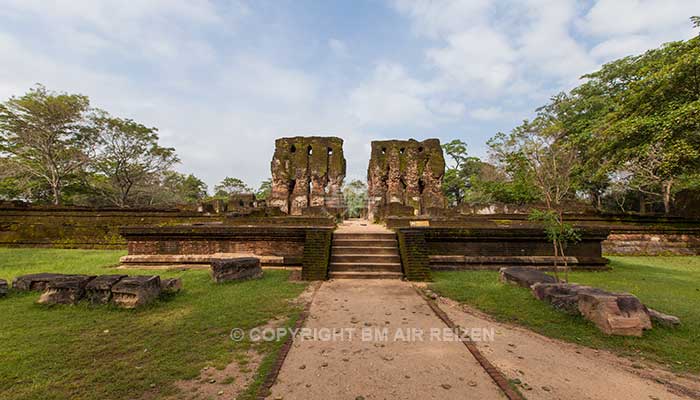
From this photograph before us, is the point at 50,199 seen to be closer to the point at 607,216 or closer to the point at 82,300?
the point at 82,300

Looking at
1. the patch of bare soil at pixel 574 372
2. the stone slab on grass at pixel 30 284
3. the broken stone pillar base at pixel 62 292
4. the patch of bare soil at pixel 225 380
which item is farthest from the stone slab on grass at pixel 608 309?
the stone slab on grass at pixel 30 284

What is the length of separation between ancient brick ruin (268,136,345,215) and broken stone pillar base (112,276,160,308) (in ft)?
40.1

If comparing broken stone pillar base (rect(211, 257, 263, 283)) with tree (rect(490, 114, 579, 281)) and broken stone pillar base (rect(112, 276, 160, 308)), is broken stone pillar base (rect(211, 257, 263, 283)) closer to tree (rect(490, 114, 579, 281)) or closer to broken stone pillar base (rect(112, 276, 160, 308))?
broken stone pillar base (rect(112, 276, 160, 308))

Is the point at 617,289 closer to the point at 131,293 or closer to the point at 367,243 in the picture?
the point at 367,243

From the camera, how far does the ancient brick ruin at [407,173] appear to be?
16703mm

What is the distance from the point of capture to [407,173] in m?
16.9

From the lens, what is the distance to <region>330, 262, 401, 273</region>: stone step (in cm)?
596

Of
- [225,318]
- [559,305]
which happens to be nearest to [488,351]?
[559,305]

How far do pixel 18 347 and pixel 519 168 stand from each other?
83.3ft

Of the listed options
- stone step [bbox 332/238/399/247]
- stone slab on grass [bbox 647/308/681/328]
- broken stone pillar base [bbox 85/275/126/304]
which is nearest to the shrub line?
stone slab on grass [bbox 647/308/681/328]

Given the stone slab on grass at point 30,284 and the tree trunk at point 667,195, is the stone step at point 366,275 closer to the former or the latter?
the stone slab on grass at point 30,284

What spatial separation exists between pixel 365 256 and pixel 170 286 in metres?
4.03

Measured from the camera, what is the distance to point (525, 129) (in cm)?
2248

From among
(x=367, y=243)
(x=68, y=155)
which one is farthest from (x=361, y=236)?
(x=68, y=155)
